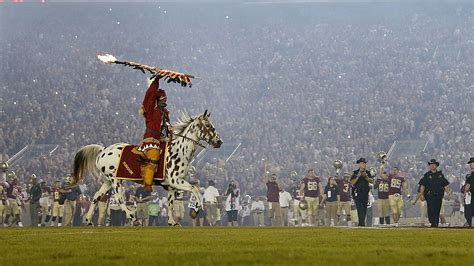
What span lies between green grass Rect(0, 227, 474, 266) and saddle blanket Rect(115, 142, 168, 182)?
5.03 metres

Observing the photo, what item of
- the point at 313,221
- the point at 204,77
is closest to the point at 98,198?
the point at 313,221

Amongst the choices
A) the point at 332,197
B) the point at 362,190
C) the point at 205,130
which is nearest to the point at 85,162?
the point at 205,130

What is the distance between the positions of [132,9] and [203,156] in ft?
80.9

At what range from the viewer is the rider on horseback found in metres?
20.2

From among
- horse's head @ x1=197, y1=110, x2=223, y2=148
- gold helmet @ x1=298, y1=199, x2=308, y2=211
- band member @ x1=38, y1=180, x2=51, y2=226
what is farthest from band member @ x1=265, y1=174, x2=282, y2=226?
horse's head @ x1=197, y1=110, x2=223, y2=148

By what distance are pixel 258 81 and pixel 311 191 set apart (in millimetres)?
30544

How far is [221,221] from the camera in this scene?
43.0m

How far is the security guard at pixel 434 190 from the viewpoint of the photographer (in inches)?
1046

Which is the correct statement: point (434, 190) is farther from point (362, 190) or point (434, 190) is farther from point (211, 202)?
point (211, 202)

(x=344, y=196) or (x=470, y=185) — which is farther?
(x=344, y=196)

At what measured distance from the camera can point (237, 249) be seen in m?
12.2

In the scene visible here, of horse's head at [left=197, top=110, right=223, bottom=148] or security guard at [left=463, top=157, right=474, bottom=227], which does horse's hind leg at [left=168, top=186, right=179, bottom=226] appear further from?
security guard at [left=463, top=157, right=474, bottom=227]

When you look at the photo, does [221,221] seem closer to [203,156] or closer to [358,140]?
[203,156]

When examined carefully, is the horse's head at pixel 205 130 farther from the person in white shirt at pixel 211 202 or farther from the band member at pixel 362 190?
the person in white shirt at pixel 211 202
